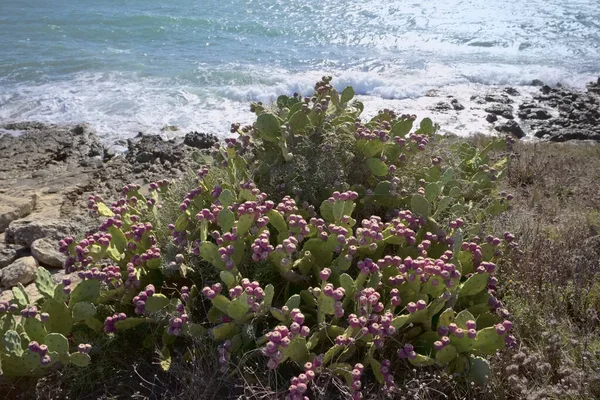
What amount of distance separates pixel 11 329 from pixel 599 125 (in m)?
10.8

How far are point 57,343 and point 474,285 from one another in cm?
219

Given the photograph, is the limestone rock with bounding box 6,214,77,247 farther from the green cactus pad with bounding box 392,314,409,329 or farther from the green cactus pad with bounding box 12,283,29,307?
the green cactus pad with bounding box 392,314,409,329

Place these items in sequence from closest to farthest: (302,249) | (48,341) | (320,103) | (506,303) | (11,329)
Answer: (48,341) → (11,329) → (302,249) → (506,303) → (320,103)

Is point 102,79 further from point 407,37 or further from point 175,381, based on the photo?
point 175,381

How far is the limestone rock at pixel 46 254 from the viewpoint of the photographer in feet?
15.3

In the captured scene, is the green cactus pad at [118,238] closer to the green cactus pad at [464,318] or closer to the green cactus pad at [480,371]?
the green cactus pad at [464,318]

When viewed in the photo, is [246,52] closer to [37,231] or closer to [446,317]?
[37,231]

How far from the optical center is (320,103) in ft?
13.5

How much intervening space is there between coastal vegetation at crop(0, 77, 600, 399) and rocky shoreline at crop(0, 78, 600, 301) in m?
0.96

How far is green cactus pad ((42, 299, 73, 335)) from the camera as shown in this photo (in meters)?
3.13

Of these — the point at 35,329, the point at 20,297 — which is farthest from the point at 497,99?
the point at 35,329

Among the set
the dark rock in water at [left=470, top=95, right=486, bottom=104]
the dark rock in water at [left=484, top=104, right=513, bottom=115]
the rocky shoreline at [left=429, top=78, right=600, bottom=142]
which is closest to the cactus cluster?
the rocky shoreline at [left=429, top=78, right=600, bottom=142]

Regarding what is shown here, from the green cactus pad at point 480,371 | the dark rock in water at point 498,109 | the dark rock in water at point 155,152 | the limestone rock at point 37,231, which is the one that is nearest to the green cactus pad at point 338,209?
the green cactus pad at point 480,371

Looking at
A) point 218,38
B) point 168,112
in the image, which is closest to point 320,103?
point 168,112
